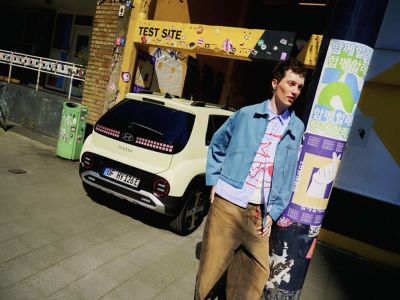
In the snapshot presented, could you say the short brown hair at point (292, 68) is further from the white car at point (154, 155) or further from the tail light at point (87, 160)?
the tail light at point (87, 160)

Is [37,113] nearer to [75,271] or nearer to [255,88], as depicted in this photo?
[75,271]

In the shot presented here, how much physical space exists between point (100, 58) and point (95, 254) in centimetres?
566

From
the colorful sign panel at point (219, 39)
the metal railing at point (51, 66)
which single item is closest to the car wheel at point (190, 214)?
the colorful sign panel at point (219, 39)

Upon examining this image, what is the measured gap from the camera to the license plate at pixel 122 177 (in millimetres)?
4426

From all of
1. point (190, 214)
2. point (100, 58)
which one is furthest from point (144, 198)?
point (100, 58)

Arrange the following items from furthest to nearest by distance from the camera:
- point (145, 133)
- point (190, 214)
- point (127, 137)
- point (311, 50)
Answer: point (311, 50), point (190, 214), point (127, 137), point (145, 133)

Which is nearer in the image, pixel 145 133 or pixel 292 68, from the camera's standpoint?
pixel 292 68

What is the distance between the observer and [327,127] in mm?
2576

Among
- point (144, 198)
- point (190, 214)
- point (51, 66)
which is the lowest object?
point (190, 214)

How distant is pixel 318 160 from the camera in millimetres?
2609

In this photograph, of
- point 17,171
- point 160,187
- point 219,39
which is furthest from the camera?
point 219,39

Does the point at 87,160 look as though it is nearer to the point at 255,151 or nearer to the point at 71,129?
the point at 71,129

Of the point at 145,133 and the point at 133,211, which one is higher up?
the point at 145,133

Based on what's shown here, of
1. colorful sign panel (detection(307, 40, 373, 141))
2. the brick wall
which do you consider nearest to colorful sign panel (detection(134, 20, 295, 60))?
the brick wall
